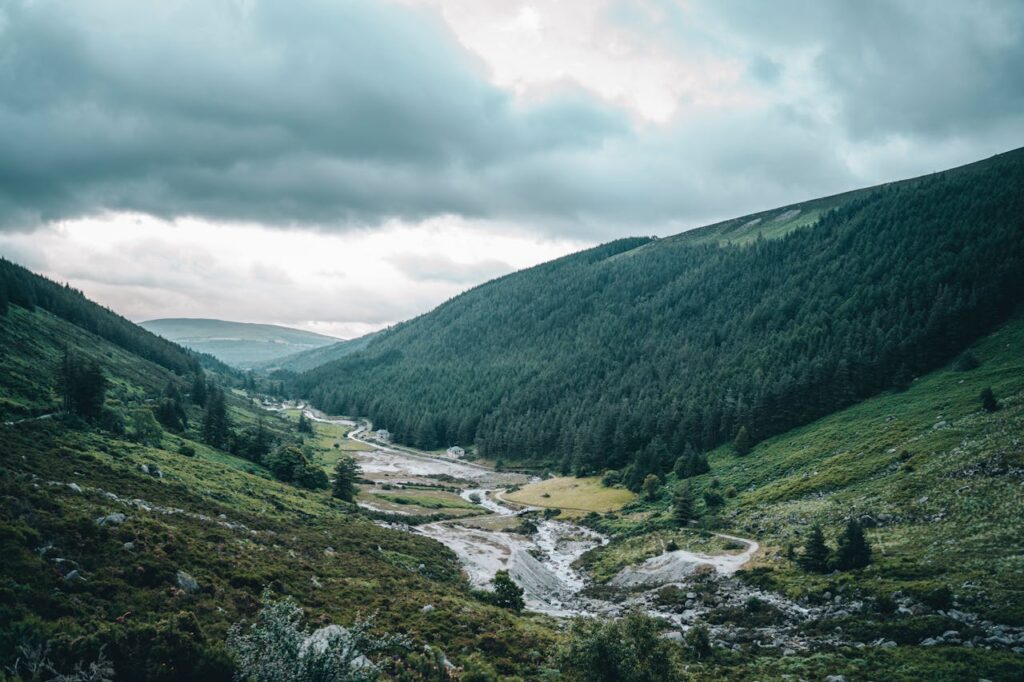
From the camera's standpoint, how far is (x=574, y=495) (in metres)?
111

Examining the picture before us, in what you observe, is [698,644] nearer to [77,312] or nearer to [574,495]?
[574,495]

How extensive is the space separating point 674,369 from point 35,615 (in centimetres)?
18248

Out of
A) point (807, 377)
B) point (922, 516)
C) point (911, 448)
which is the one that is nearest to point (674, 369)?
point (807, 377)

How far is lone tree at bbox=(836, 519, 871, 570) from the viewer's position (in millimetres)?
42125

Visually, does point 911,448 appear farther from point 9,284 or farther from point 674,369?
point 9,284

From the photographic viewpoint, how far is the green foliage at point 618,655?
77.2ft

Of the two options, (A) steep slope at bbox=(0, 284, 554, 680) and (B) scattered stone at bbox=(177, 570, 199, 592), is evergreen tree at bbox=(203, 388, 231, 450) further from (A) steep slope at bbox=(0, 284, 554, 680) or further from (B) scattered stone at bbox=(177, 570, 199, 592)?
(B) scattered stone at bbox=(177, 570, 199, 592)

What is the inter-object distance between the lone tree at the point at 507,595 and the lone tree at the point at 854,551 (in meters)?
28.9

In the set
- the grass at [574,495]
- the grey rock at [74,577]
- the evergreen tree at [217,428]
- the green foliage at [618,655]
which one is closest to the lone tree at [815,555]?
the green foliage at [618,655]

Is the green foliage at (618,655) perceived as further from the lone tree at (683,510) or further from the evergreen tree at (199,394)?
the evergreen tree at (199,394)

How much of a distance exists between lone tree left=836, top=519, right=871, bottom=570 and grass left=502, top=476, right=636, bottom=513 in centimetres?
5316

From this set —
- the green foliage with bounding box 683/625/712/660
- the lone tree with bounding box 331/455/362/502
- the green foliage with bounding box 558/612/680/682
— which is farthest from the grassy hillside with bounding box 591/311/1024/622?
the lone tree with bounding box 331/455/362/502

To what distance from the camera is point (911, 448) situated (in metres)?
→ 63.4

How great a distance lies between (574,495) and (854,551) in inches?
2824
